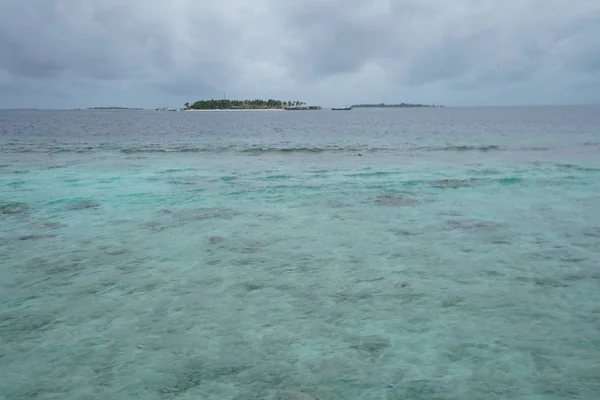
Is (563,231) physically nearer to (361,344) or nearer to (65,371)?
(361,344)

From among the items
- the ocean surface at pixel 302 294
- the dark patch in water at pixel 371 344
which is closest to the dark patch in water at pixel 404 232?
the ocean surface at pixel 302 294

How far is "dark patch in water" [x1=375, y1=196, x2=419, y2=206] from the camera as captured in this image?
19656 millimetres

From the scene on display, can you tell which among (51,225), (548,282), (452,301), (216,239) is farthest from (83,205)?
(548,282)

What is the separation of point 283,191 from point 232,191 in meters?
2.49

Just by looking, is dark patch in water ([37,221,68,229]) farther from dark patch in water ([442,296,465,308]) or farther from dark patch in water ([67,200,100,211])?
dark patch in water ([442,296,465,308])

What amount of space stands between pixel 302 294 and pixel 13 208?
1472 centimetres

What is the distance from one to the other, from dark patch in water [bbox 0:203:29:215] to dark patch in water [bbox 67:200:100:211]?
5.70 feet

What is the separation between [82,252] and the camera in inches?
522

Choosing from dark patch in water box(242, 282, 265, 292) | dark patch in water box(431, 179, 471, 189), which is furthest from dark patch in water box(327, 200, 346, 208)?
dark patch in water box(242, 282, 265, 292)

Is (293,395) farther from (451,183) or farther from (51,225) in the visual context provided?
(451,183)

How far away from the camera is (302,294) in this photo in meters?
10.4

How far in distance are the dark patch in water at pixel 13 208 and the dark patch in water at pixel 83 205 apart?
68.3 inches

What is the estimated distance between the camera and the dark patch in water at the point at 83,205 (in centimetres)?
1919

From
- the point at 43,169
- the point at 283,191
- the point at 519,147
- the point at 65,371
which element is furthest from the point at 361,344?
the point at 519,147
